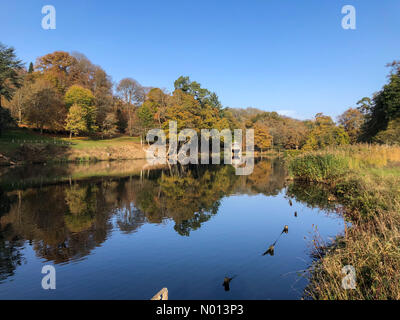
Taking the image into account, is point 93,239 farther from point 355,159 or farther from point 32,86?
point 32,86

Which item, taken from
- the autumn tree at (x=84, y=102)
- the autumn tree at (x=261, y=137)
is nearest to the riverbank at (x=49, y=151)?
the autumn tree at (x=84, y=102)

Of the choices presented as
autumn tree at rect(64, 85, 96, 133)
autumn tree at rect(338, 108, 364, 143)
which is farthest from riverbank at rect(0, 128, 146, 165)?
autumn tree at rect(338, 108, 364, 143)

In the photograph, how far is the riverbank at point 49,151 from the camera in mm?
35309

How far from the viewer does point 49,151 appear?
38688 millimetres

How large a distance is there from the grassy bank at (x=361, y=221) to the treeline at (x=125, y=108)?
1432cm

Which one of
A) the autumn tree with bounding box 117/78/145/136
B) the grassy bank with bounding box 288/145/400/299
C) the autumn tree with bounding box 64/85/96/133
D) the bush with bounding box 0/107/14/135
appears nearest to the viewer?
the grassy bank with bounding box 288/145/400/299

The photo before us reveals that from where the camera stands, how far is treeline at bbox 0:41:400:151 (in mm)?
36750

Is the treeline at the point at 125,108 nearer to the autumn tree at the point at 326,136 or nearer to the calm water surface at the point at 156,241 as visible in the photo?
the autumn tree at the point at 326,136

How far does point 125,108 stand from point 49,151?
3565 centimetres

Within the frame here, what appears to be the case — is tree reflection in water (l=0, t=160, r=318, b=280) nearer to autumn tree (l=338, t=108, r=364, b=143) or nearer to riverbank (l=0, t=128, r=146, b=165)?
riverbank (l=0, t=128, r=146, b=165)

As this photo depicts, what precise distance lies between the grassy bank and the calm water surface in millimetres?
891

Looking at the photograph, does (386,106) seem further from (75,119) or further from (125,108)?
(125,108)

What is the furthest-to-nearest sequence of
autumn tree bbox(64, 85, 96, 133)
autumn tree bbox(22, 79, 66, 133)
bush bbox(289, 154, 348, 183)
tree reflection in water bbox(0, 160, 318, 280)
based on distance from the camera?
autumn tree bbox(64, 85, 96, 133) < autumn tree bbox(22, 79, 66, 133) < bush bbox(289, 154, 348, 183) < tree reflection in water bbox(0, 160, 318, 280)

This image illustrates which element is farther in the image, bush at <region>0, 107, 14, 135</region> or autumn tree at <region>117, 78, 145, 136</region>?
autumn tree at <region>117, 78, 145, 136</region>
